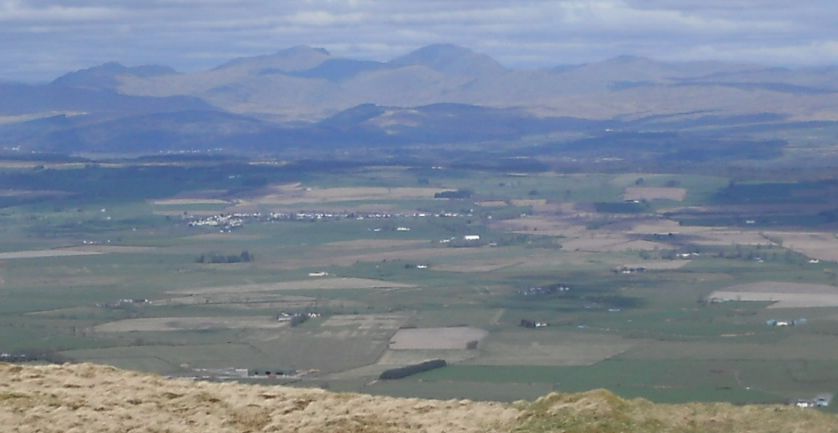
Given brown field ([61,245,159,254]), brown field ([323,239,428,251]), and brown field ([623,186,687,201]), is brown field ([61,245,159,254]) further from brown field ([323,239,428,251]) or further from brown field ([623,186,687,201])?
brown field ([623,186,687,201])

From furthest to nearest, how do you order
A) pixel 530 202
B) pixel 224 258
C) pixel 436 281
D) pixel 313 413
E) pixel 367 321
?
pixel 530 202, pixel 224 258, pixel 436 281, pixel 367 321, pixel 313 413

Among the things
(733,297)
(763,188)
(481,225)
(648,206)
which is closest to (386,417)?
(733,297)

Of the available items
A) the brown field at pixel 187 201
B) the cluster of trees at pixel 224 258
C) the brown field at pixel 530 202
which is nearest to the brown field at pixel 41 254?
the cluster of trees at pixel 224 258

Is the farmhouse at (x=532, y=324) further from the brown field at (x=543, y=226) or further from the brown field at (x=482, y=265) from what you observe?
the brown field at (x=543, y=226)

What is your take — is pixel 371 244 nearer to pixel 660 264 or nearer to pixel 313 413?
pixel 660 264

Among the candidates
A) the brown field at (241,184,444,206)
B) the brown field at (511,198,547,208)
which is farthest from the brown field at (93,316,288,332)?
the brown field at (241,184,444,206)

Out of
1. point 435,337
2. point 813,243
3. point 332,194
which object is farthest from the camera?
point 332,194

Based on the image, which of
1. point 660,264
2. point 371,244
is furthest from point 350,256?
point 660,264
